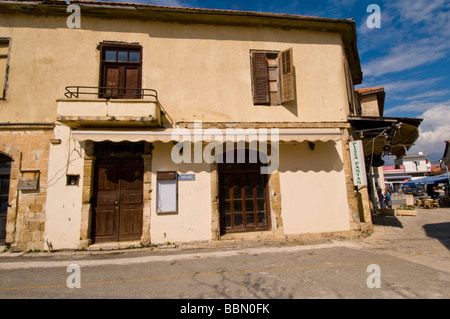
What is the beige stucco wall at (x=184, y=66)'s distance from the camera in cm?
714

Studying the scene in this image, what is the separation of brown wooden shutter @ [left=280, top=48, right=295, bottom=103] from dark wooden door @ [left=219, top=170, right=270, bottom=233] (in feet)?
9.82

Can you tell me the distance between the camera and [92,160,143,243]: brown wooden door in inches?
273

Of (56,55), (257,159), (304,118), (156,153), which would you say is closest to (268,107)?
(304,118)

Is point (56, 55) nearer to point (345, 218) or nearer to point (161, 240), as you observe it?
point (161, 240)

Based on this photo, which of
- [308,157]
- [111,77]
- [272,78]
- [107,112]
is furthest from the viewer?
[272,78]

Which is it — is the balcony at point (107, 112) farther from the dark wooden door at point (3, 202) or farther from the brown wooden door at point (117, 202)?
the dark wooden door at point (3, 202)

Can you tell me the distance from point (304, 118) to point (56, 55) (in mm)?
8858

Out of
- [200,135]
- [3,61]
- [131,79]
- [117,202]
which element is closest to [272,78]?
[200,135]

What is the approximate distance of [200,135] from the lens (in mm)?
6688

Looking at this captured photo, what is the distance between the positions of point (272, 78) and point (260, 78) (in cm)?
57

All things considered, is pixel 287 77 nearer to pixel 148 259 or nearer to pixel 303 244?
pixel 303 244

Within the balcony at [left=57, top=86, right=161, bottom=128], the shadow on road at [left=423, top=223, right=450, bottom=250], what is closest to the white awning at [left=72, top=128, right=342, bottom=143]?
the balcony at [left=57, top=86, right=161, bottom=128]

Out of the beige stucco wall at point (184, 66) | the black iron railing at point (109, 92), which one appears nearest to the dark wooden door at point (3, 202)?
the beige stucco wall at point (184, 66)

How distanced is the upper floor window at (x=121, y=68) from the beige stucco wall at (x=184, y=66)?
0.83 feet
